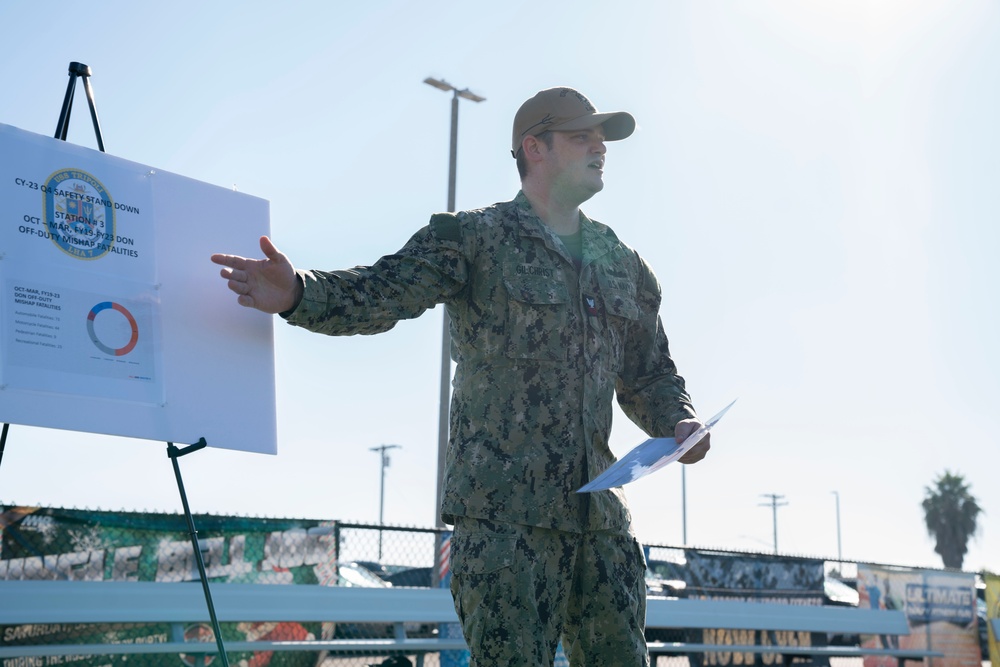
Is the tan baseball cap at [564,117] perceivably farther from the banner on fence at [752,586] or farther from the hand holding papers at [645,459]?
the banner on fence at [752,586]

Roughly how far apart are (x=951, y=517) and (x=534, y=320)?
4895cm

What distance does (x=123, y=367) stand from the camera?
114 inches

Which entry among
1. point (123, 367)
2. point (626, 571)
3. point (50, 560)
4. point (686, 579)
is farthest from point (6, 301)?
point (686, 579)

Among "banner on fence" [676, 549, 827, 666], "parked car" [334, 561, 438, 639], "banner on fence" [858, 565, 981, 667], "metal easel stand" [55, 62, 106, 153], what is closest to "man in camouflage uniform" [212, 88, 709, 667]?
"metal easel stand" [55, 62, 106, 153]

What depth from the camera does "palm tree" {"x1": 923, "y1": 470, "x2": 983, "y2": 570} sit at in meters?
46.3

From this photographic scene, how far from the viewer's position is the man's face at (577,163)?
10.3ft

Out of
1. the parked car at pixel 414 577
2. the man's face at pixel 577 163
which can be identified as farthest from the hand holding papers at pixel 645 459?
the parked car at pixel 414 577

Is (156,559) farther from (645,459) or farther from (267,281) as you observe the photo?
(645,459)

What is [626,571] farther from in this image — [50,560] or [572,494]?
[50,560]

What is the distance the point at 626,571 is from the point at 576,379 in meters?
0.53

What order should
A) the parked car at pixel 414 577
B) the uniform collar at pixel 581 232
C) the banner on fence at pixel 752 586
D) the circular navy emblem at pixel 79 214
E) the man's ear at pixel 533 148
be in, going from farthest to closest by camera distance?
the banner on fence at pixel 752 586 → the parked car at pixel 414 577 → the man's ear at pixel 533 148 → the uniform collar at pixel 581 232 → the circular navy emblem at pixel 79 214

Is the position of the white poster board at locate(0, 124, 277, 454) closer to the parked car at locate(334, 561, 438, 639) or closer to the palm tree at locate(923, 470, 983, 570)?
the parked car at locate(334, 561, 438, 639)

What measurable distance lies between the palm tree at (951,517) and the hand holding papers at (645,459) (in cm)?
4762

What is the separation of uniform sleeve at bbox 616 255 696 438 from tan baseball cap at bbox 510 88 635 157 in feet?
1.45
